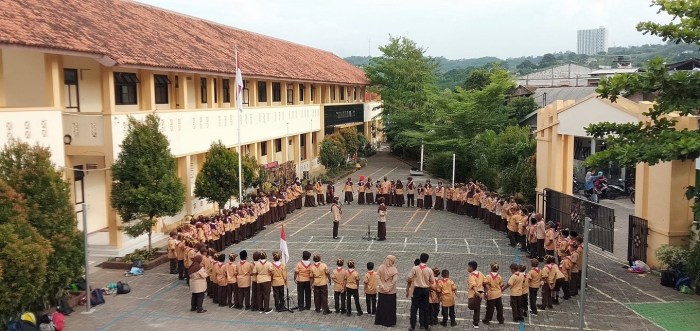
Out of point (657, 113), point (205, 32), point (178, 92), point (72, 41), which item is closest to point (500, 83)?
point (205, 32)

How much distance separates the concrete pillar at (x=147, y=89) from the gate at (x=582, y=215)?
552 inches

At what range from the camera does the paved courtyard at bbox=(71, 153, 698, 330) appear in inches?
504

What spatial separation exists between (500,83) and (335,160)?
1096 cm

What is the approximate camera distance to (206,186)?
22.5 metres

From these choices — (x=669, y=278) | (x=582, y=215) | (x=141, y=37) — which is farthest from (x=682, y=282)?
(x=141, y=37)

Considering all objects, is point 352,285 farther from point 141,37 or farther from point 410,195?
point 410,195

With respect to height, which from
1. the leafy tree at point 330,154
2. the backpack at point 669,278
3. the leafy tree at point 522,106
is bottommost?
the backpack at point 669,278

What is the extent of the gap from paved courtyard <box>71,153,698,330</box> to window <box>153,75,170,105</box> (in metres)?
6.41

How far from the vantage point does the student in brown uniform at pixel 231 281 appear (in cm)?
1386

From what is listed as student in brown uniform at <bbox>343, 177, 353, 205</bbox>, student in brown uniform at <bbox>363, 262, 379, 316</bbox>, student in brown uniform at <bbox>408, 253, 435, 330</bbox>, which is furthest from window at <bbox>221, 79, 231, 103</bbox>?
student in brown uniform at <bbox>408, 253, 435, 330</bbox>

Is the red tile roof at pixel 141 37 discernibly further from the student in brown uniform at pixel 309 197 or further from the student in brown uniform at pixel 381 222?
the student in brown uniform at pixel 381 222

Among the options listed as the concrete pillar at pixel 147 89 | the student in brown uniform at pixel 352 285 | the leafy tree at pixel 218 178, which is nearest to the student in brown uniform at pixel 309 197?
the leafy tree at pixel 218 178

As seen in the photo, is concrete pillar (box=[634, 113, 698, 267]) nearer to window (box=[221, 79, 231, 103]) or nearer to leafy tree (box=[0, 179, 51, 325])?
leafy tree (box=[0, 179, 51, 325])

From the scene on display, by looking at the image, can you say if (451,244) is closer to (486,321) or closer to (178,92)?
(486,321)
